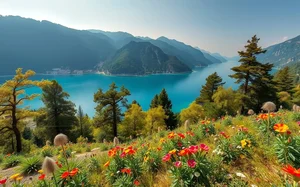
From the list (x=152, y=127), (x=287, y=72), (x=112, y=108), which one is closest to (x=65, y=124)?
(x=112, y=108)

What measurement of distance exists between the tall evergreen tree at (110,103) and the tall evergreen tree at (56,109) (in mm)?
4439

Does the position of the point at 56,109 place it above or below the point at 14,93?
below

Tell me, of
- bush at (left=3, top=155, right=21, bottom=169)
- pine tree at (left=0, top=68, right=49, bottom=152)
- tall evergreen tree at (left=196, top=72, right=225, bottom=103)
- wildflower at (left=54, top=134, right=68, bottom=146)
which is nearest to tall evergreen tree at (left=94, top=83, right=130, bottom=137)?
pine tree at (left=0, top=68, right=49, bottom=152)

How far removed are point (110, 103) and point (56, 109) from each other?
7.78 meters

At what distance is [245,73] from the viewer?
23797mm

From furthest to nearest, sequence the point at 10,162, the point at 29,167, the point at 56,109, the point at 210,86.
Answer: the point at 210,86 < the point at 56,109 < the point at 10,162 < the point at 29,167

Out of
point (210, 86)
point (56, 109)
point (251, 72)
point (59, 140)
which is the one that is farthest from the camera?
point (210, 86)

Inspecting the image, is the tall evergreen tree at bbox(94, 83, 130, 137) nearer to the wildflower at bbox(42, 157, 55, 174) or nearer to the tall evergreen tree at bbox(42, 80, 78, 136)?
the tall evergreen tree at bbox(42, 80, 78, 136)

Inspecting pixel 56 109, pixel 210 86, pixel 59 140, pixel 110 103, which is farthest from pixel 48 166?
pixel 210 86

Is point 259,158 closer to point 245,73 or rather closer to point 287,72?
point 245,73

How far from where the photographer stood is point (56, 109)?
24547 mm

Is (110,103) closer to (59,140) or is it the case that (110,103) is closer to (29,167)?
(29,167)

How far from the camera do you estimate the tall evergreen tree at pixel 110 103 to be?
23.4 m

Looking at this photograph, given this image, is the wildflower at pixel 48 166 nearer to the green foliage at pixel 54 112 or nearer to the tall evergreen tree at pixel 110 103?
the tall evergreen tree at pixel 110 103
